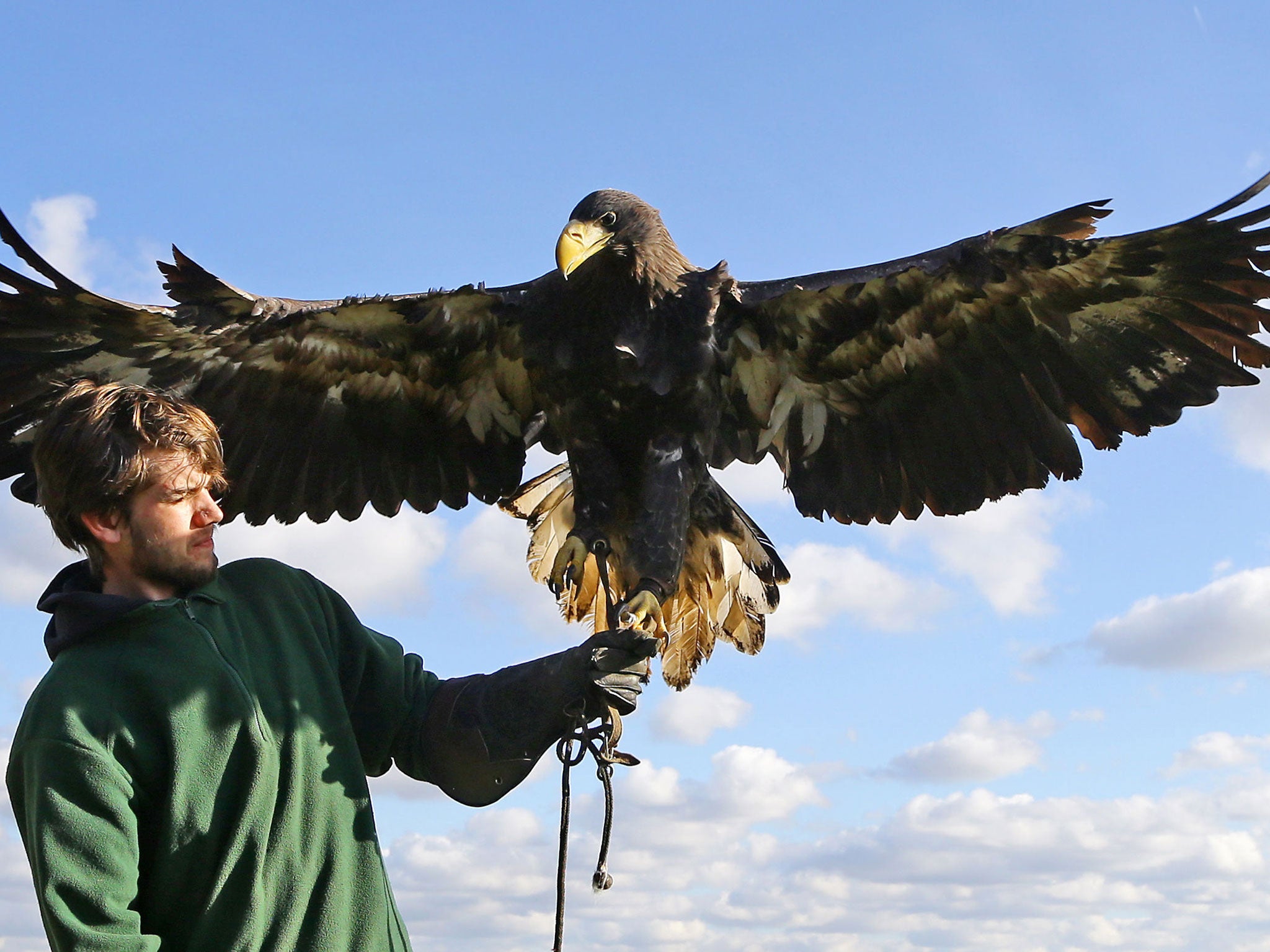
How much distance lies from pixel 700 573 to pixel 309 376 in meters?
1.51

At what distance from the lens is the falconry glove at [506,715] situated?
2.39 meters

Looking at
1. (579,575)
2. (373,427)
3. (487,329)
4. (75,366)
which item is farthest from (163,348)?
(579,575)

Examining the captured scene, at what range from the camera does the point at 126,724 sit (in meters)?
1.87

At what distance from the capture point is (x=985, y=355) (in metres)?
4.16

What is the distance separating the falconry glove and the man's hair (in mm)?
681

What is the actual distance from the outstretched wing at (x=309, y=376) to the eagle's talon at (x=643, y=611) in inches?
38.7

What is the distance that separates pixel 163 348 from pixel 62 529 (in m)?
2.21

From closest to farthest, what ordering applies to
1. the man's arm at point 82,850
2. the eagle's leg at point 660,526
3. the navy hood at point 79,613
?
1. the man's arm at point 82,850
2. the navy hood at point 79,613
3. the eagle's leg at point 660,526

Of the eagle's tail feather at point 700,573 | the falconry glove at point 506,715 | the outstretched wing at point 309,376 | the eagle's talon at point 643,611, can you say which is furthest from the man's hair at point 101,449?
the eagle's tail feather at point 700,573

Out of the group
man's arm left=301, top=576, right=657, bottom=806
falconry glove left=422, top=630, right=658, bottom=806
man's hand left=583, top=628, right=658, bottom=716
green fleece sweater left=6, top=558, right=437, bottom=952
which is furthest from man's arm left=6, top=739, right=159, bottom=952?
man's hand left=583, top=628, right=658, bottom=716

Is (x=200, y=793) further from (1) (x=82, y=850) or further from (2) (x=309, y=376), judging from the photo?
(2) (x=309, y=376)

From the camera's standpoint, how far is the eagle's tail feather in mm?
4320

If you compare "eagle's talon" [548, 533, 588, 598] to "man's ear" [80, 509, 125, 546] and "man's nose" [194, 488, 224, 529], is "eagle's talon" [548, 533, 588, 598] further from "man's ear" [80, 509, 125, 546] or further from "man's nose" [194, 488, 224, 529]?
"man's ear" [80, 509, 125, 546]

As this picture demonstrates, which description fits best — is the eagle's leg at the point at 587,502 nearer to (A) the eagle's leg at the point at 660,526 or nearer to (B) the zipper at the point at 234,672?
(A) the eagle's leg at the point at 660,526
